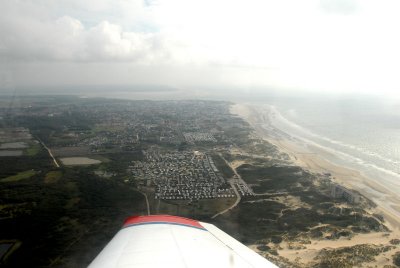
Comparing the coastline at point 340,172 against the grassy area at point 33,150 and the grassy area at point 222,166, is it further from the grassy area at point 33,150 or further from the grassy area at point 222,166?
the grassy area at point 33,150

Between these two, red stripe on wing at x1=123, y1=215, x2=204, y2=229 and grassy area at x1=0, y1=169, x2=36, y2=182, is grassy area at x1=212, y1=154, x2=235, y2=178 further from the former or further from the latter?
red stripe on wing at x1=123, y1=215, x2=204, y2=229

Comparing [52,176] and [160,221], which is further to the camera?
[52,176]

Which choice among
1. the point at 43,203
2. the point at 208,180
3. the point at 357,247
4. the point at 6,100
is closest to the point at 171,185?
the point at 208,180

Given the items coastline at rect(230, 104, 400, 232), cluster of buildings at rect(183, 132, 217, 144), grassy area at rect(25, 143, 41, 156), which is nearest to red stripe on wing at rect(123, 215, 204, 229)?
coastline at rect(230, 104, 400, 232)

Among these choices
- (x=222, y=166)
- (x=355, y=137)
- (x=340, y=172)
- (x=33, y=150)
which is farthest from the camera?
(x=355, y=137)

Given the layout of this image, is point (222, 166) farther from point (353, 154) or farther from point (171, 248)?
point (171, 248)

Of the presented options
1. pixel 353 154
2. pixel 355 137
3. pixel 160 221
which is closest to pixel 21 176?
pixel 160 221
